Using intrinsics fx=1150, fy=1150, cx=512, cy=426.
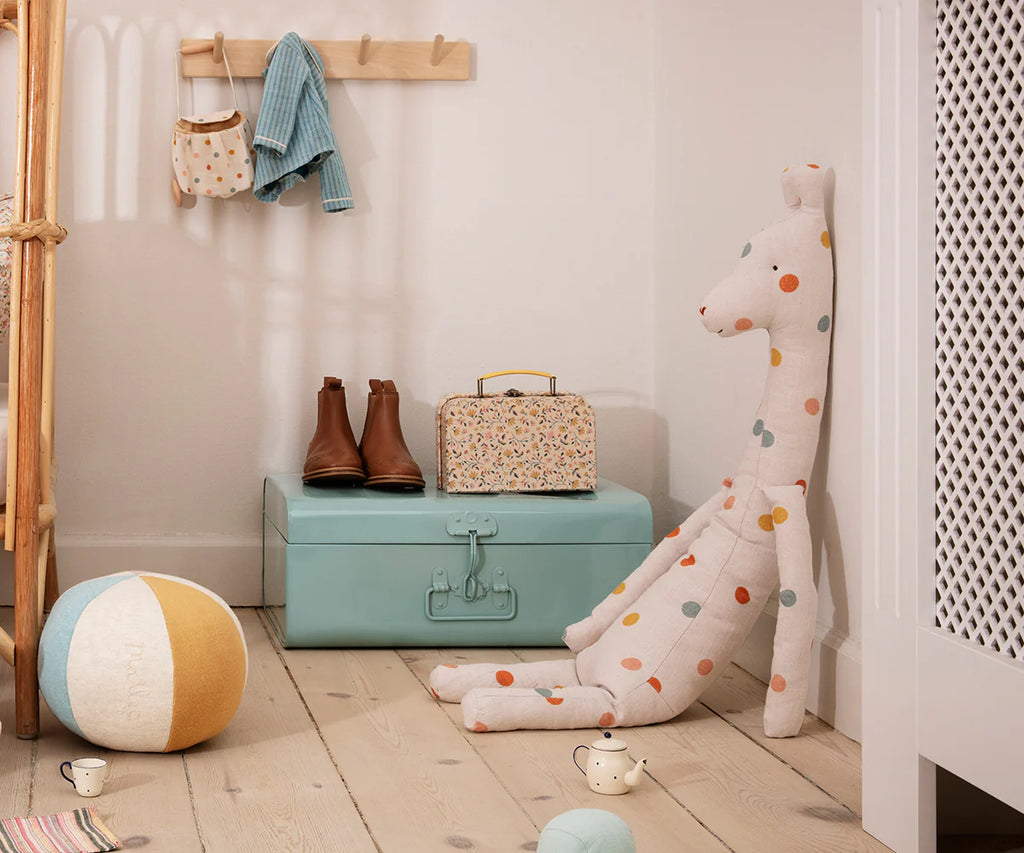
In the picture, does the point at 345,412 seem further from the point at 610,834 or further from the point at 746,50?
the point at 610,834

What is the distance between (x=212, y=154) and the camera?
8.21 feet

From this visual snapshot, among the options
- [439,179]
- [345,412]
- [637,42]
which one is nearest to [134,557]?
[345,412]

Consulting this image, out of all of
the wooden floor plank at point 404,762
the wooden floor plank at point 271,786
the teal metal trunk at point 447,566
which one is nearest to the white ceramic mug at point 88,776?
the wooden floor plank at point 271,786

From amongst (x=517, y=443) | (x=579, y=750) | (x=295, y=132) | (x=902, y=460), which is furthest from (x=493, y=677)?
(x=295, y=132)

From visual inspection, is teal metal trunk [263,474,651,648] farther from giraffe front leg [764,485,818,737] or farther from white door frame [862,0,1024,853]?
white door frame [862,0,1024,853]

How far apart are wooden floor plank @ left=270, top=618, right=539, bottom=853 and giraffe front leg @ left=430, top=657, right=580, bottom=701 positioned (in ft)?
0.13

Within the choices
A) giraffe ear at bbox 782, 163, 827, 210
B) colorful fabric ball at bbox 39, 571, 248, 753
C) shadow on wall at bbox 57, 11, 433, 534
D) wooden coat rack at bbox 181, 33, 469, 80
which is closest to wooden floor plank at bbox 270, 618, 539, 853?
colorful fabric ball at bbox 39, 571, 248, 753

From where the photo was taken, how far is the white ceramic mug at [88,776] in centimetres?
141

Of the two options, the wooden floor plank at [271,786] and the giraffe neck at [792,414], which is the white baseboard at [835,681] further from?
the wooden floor plank at [271,786]

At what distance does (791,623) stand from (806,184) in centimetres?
67

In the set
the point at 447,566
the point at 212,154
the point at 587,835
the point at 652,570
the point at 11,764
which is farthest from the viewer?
the point at 212,154

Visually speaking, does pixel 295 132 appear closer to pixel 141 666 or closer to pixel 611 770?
pixel 141 666

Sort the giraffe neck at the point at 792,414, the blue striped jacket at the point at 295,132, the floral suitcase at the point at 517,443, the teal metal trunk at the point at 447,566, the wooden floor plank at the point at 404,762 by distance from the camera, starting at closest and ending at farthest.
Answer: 1. the wooden floor plank at the point at 404,762
2. the giraffe neck at the point at 792,414
3. the teal metal trunk at the point at 447,566
4. the floral suitcase at the point at 517,443
5. the blue striped jacket at the point at 295,132

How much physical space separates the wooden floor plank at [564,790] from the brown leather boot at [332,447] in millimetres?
660
